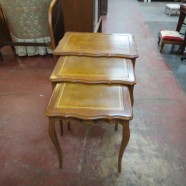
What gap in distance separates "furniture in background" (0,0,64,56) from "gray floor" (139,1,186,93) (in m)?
1.69

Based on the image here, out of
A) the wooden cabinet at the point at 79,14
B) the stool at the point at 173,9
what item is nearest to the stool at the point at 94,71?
the wooden cabinet at the point at 79,14

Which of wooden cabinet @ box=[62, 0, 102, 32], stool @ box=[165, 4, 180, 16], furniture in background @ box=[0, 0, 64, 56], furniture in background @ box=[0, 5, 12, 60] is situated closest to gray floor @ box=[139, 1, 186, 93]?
stool @ box=[165, 4, 180, 16]

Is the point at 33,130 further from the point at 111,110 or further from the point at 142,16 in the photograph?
the point at 142,16

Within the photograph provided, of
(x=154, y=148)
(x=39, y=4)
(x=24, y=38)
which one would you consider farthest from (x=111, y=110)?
(x=24, y=38)

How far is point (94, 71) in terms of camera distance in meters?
1.30

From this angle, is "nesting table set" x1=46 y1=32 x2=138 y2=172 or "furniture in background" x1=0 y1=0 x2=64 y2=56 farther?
"furniture in background" x1=0 y1=0 x2=64 y2=56

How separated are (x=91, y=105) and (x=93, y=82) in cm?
21

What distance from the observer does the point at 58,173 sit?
4.39 ft

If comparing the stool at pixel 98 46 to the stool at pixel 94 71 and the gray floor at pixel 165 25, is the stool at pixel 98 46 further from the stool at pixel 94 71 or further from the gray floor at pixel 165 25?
the gray floor at pixel 165 25

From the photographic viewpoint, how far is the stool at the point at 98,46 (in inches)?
58.1

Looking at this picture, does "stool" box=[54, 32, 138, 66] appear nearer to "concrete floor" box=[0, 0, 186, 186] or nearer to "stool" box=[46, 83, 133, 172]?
"stool" box=[46, 83, 133, 172]

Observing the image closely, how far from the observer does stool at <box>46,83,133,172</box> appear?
0.99m

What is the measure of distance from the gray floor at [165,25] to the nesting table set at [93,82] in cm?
124

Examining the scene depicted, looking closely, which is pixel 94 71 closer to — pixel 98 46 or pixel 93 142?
pixel 98 46
